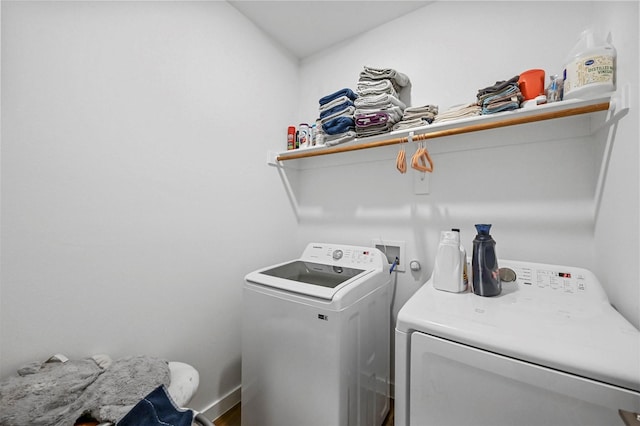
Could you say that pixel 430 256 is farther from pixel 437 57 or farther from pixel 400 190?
pixel 437 57

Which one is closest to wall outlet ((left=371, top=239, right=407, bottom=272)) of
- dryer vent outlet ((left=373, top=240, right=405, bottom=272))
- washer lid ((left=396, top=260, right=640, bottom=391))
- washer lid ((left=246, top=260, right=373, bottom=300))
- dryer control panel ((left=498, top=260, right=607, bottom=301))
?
dryer vent outlet ((left=373, top=240, right=405, bottom=272))

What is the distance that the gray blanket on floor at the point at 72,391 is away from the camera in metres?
0.74

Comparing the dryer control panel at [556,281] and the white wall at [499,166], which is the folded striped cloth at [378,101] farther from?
the dryer control panel at [556,281]

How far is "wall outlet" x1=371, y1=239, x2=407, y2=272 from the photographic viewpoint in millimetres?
1640

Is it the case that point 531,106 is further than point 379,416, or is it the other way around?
point 379,416

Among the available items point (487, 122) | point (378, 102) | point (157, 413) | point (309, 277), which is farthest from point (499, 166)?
point (157, 413)

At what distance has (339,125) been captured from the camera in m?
1.60

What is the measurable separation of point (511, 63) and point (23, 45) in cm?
222

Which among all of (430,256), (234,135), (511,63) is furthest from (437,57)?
(234,135)

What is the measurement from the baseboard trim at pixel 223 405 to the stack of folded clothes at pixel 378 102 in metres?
1.92

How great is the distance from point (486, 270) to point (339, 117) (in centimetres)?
121

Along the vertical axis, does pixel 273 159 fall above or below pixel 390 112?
below

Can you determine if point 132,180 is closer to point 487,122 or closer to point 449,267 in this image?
point 449,267

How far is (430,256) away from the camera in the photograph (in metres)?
1.55
